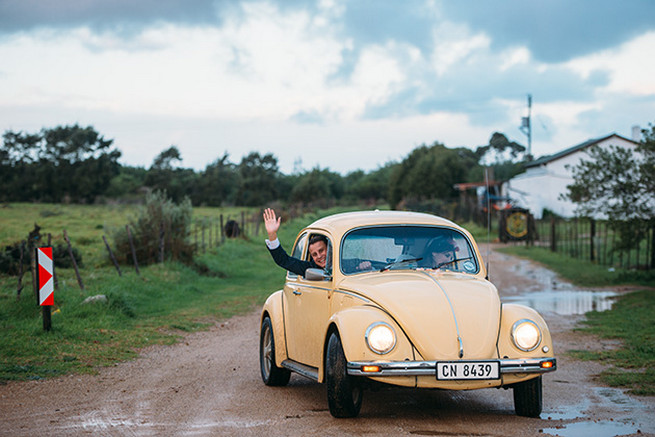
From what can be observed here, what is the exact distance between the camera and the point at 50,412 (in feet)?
22.4

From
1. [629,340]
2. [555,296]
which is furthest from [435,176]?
[629,340]

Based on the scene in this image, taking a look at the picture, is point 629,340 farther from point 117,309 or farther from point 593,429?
point 117,309

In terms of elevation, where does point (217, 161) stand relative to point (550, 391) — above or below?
above

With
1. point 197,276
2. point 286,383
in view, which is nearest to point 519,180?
point 197,276

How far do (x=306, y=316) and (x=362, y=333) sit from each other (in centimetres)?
149

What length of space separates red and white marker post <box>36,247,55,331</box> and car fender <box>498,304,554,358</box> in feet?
22.9

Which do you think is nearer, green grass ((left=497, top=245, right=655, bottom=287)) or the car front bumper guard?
the car front bumper guard

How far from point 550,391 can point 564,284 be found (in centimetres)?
1513

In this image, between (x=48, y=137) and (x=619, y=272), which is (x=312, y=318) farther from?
(x=48, y=137)

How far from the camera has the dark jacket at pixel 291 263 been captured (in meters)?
7.91

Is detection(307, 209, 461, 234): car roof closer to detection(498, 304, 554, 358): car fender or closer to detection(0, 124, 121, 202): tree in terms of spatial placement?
detection(498, 304, 554, 358): car fender

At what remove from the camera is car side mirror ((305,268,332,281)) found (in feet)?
23.4

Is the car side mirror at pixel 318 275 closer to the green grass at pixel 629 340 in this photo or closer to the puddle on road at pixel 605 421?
the puddle on road at pixel 605 421

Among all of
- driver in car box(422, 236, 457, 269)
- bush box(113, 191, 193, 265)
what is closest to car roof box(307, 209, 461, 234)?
driver in car box(422, 236, 457, 269)
